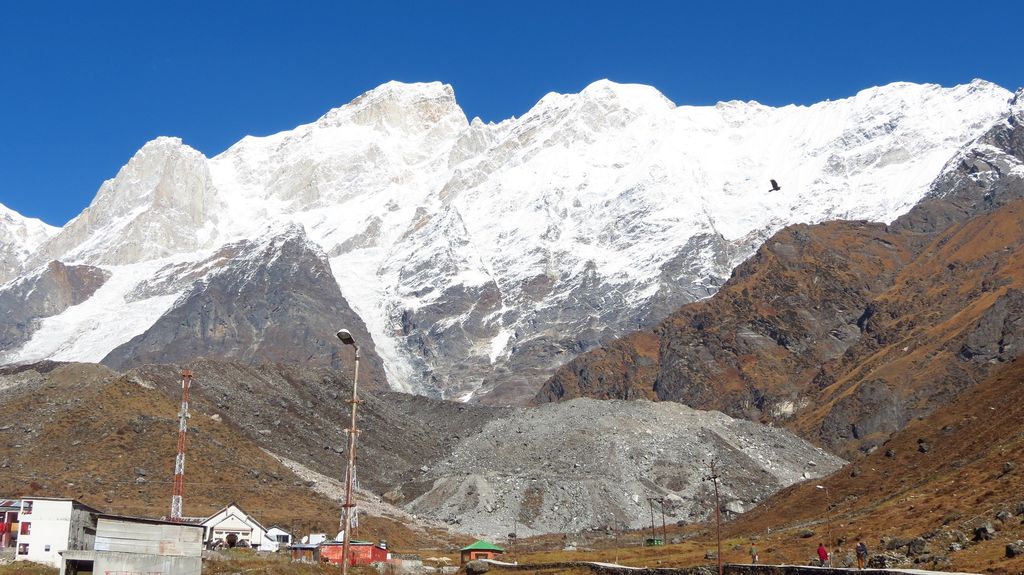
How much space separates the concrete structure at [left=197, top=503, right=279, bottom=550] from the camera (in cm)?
10750

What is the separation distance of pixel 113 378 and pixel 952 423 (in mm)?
105584

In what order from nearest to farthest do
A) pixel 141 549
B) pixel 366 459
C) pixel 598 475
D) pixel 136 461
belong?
1. pixel 141 549
2. pixel 136 461
3. pixel 598 475
4. pixel 366 459

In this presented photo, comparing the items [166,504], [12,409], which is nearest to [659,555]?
[166,504]

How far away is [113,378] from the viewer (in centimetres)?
16912

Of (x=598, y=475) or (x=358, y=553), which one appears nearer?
(x=358, y=553)

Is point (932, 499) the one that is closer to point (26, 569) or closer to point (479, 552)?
point (479, 552)

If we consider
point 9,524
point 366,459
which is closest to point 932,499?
point 9,524

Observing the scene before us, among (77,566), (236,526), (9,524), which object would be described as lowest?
(77,566)

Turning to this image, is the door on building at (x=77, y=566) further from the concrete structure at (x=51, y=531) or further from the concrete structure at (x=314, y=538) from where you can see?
the concrete structure at (x=314, y=538)

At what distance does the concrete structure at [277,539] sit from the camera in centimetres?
10950

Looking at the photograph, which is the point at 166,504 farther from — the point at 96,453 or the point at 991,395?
the point at 991,395

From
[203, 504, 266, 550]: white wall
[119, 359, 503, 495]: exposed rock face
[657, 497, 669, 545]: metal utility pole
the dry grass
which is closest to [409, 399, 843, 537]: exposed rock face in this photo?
[657, 497, 669, 545]: metal utility pole

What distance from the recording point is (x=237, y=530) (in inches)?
4321

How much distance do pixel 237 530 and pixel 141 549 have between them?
55.2 metres
